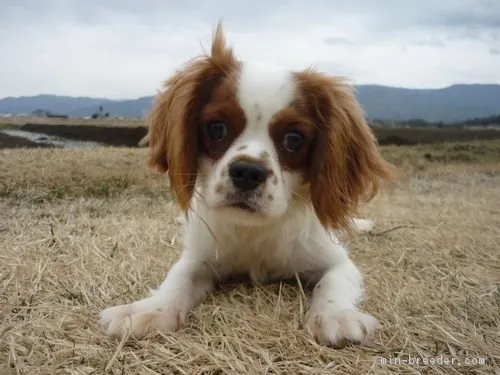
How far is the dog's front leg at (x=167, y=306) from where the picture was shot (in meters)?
2.47

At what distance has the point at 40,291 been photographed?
3.02 m

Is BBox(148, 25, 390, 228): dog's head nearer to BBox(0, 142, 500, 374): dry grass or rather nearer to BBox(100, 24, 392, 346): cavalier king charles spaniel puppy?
BBox(100, 24, 392, 346): cavalier king charles spaniel puppy

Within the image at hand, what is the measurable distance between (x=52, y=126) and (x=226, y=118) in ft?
19.4

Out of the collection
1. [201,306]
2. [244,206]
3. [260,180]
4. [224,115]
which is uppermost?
[224,115]

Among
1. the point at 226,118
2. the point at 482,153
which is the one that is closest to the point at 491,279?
the point at 226,118

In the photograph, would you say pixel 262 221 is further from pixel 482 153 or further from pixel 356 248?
pixel 482 153

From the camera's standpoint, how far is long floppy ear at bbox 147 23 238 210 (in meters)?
2.91

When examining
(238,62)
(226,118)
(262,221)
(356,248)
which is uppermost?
(238,62)

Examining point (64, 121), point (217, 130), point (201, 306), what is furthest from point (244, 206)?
point (64, 121)

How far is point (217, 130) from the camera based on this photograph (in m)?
2.75

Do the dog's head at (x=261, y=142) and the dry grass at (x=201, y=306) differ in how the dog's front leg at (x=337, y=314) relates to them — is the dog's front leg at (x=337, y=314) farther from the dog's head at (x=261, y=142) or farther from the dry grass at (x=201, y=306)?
the dog's head at (x=261, y=142)

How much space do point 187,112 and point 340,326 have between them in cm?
129

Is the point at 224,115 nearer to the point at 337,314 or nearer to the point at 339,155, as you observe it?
the point at 339,155

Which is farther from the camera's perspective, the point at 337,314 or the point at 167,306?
the point at 167,306
